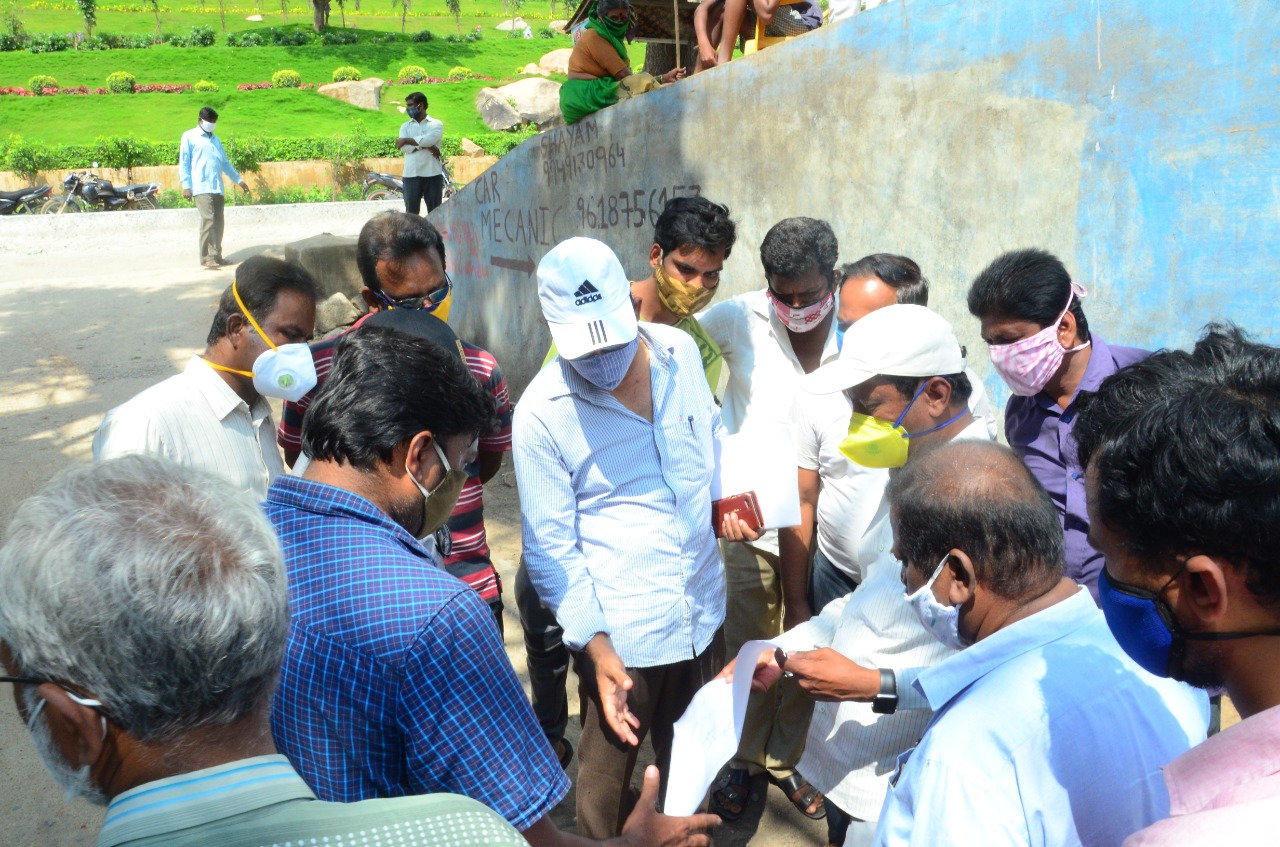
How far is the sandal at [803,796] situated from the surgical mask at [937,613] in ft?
5.70

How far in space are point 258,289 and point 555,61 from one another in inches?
1807

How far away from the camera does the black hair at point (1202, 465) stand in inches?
44.1

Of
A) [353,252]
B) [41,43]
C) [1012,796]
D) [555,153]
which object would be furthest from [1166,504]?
[41,43]

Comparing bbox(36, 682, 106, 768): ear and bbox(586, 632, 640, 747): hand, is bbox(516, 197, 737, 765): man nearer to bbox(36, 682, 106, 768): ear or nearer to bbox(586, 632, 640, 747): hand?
bbox(586, 632, 640, 747): hand

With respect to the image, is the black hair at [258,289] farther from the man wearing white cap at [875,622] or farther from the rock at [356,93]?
the rock at [356,93]

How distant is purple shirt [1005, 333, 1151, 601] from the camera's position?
2.48 m

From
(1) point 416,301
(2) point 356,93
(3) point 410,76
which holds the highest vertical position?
(3) point 410,76

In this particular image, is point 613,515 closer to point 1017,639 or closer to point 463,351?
point 463,351

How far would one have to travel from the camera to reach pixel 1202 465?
1.15 meters

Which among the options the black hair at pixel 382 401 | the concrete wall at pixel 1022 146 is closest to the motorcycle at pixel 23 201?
the concrete wall at pixel 1022 146

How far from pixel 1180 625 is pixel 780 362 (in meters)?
2.48

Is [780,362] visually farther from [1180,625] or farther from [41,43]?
[41,43]

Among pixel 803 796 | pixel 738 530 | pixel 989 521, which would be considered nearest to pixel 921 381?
pixel 738 530

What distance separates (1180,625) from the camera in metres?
1.22
